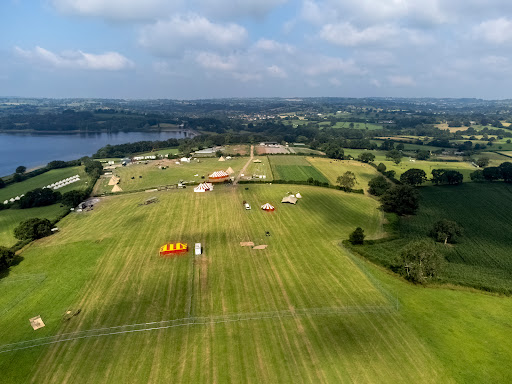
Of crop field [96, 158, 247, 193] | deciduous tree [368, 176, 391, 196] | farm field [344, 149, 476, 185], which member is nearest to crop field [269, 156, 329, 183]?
crop field [96, 158, 247, 193]

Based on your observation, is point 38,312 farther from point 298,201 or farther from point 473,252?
point 473,252

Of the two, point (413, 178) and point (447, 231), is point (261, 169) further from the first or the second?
point (447, 231)

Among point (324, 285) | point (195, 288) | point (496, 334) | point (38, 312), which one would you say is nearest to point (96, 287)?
point (38, 312)

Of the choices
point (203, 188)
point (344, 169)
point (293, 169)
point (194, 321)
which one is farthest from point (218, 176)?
point (194, 321)

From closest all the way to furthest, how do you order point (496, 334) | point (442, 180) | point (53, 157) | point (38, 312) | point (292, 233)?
point (496, 334) → point (38, 312) → point (292, 233) → point (442, 180) → point (53, 157)

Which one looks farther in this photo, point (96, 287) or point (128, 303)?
point (96, 287)

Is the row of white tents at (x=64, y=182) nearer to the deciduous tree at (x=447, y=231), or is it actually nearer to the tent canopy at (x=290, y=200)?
the tent canopy at (x=290, y=200)

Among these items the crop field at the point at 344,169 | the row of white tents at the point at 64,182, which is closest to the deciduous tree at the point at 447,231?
the crop field at the point at 344,169

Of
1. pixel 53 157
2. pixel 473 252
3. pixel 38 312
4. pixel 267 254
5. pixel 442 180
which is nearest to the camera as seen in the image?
pixel 38 312
